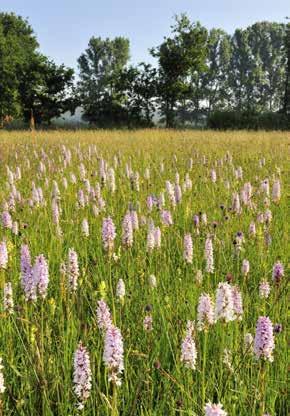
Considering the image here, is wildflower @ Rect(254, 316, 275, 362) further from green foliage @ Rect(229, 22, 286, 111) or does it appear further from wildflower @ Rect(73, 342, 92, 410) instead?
green foliage @ Rect(229, 22, 286, 111)

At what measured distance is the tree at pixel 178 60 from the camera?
4269cm

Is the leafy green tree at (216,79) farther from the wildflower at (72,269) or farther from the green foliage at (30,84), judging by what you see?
the wildflower at (72,269)

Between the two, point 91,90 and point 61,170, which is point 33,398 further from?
point 91,90

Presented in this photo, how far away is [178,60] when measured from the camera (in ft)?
140

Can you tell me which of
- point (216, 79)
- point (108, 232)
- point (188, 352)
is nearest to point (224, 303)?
point (188, 352)

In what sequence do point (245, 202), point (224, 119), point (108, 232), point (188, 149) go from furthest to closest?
1. point (224, 119)
2. point (188, 149)
3. point (245, 202)
4. point (108, 232)

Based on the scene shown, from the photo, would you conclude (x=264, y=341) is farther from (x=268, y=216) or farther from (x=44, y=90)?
(x=44, y=90)

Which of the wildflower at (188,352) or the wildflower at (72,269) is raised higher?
the wildflower at (72,269)

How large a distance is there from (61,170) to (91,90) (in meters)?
95.5

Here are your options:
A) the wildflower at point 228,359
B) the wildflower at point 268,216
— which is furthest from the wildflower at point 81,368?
the wildflower at point 268,216

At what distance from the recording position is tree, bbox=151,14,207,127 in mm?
42688

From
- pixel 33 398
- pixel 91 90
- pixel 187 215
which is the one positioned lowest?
pixel 33 398

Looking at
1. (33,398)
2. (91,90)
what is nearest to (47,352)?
(33,398)

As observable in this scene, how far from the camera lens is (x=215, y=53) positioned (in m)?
101
